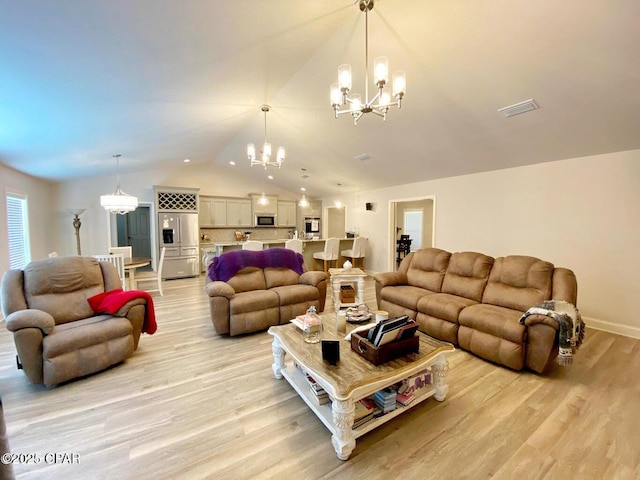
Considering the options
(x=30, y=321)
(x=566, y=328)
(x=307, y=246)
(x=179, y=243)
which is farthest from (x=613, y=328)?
(x=179, y=243)

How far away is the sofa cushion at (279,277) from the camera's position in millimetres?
3924

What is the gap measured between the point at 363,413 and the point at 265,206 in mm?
7339

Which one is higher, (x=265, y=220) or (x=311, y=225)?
(x=265, y=220)

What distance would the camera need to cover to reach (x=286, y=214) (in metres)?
8.98

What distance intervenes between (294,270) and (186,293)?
2.69 m

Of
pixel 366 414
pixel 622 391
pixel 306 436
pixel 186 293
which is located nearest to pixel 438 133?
pixel 622 391

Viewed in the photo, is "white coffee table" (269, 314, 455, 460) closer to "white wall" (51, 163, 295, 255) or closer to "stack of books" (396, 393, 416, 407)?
"stack of books" (396, 393, 416, 407)

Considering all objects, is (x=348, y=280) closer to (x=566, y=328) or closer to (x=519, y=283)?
(x=519, y=283)

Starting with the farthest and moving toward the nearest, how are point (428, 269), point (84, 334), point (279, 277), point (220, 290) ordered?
1. point (279, 277)
2. point (428, 269)
3. point (220, 290)
4. point (84, 334)

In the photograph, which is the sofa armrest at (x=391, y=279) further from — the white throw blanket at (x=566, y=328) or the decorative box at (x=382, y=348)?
the decorative box at (x=382, y=348)

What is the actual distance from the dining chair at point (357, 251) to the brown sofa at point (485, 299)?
2.98m

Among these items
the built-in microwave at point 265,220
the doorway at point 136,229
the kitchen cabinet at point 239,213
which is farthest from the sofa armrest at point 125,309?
the doorway at point 136,229

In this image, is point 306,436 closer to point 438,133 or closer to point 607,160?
point 438,133

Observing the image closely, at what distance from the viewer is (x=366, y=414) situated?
5.85 feet
